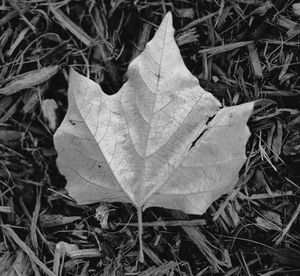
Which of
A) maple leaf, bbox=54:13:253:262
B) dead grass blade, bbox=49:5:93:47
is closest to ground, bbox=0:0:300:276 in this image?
dead grass blade, bbox=49:5:93:47

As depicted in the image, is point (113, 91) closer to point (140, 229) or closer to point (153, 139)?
point (153, 139)

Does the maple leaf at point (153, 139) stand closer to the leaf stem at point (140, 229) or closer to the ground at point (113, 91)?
the leaf stem at point (140, 229)

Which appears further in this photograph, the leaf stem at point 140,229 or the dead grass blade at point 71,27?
the dead grass blade at point 71,27

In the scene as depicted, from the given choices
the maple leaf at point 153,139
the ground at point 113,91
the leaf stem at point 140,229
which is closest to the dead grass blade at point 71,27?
the ground at point 113,91

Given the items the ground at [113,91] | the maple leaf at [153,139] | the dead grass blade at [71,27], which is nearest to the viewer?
the maple leaf at [153,139]

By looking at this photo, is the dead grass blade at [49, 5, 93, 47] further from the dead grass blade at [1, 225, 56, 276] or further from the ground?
the dead grass blade at [1, 225, 56, 276]

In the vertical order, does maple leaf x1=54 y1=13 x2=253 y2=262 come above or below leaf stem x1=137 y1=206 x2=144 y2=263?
above
